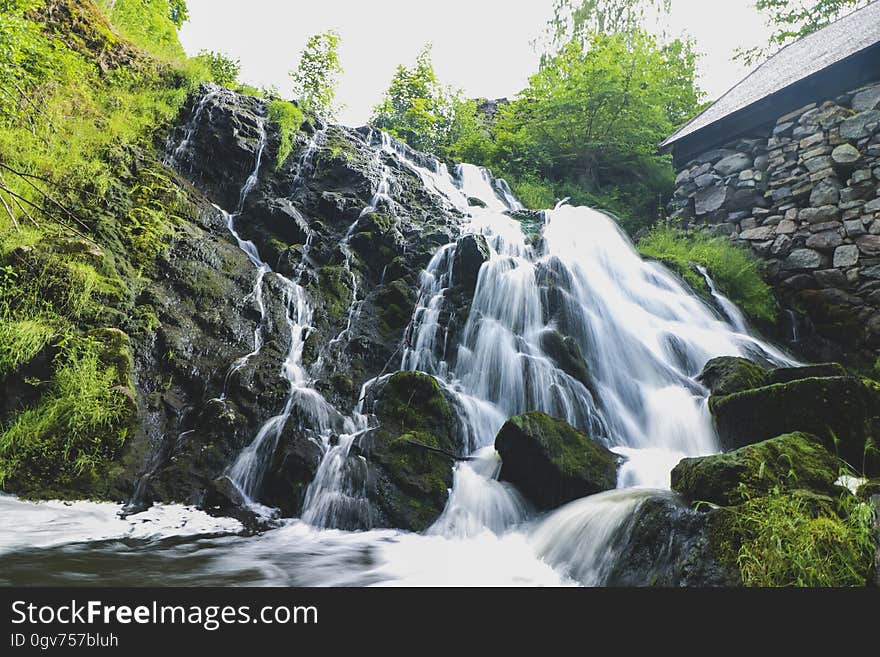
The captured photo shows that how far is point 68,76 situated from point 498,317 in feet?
25.2

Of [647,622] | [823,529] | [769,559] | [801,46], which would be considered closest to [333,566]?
[647,622]

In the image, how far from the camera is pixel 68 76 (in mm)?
6922

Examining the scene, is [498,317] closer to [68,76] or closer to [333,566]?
[333,566]

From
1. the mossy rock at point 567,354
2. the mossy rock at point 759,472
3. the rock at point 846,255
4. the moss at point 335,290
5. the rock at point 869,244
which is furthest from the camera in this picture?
the rock at point 846,255

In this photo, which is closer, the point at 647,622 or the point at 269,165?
the point at 647,622

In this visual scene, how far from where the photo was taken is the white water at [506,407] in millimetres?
3082

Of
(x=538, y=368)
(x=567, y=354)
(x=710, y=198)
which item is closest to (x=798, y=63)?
(x=710, y=198)

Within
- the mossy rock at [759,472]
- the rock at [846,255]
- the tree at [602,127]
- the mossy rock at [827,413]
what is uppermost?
the tree at [602,127]

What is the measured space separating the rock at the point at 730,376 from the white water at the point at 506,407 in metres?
0.21

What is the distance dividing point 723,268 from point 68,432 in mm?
10265

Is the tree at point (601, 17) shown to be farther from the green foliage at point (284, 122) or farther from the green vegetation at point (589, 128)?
the green foliage at point (284, 122)

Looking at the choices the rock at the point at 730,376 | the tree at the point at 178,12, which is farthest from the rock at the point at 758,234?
the tree at the point at 178,12

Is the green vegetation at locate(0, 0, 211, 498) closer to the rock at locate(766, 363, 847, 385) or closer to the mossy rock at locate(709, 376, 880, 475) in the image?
the mossy rock at locate(709, 376, 880, 475)

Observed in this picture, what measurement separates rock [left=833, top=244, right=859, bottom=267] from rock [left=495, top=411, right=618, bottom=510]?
22.2ft
